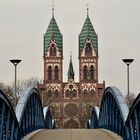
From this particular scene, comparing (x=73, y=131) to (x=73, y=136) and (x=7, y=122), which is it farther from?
(x=7, y=122)

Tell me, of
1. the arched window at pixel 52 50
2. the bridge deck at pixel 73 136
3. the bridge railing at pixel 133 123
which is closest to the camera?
the bridge railing at pixel 133 123

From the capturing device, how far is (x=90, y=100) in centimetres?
13250

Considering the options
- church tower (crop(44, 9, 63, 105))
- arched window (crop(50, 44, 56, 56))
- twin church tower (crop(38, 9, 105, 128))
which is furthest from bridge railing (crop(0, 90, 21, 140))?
arched window (crop(50, 44, 56, 56))

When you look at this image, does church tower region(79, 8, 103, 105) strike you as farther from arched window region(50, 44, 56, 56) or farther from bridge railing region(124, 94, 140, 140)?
bridge railing region(124, 94, 140, 140)

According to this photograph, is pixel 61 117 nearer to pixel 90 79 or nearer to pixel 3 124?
pixel 90 79

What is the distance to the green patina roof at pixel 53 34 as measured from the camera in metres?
171

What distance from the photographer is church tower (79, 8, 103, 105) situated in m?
160

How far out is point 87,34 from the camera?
172375mm

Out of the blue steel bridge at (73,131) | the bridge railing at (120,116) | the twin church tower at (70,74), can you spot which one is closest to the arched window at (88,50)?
the twin church tower at (70,74)

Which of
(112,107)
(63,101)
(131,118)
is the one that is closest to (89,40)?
(63,101)

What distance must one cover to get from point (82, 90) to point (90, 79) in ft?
11.4

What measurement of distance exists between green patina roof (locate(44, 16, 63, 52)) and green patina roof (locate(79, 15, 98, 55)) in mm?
4754

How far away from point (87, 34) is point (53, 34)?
7.97 meters

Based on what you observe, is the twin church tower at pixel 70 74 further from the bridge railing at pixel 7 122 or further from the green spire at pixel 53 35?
the bridge railing at pixel 7 122
